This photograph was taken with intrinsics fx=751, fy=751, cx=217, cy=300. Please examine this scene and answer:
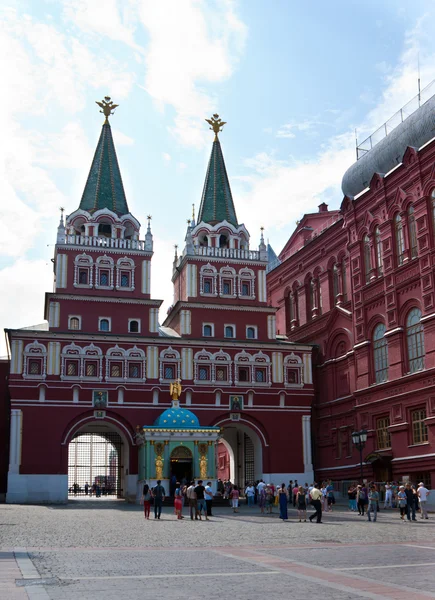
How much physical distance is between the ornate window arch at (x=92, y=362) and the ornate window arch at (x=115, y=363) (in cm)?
54

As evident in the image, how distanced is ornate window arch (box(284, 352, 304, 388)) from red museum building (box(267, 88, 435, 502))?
1758mm

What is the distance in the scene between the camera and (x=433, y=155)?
41.0 meters

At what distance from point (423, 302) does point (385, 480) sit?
10876 mm

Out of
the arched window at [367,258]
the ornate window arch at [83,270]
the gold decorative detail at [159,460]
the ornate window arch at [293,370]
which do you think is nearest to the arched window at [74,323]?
the ornate window arch at [83,270]

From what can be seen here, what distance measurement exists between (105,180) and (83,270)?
792 cm

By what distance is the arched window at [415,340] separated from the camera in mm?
41406

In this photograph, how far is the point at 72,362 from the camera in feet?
162

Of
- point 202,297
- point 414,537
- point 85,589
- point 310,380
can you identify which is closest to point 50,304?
point 202,297

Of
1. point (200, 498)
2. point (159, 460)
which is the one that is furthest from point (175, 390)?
point (200, 498)

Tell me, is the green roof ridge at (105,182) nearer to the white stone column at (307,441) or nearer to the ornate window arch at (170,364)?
the ornate window arch at (170,364)

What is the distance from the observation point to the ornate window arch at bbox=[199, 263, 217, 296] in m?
54.6

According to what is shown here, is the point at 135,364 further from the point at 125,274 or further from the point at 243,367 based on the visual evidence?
the point at 243,367

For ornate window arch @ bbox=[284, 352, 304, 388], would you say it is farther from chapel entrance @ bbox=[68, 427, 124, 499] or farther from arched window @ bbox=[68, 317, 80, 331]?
arched window @ bbox=[68, 317, 80, 331]

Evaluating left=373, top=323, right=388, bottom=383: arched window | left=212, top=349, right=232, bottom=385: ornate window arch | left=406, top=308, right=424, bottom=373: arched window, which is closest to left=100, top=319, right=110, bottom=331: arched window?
left=212, top=349, right=232, bottom=385: ornate window arch
